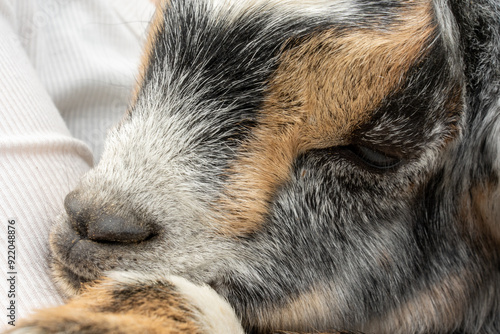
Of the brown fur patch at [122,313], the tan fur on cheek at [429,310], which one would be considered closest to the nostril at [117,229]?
the brown fur patch at [122,313]

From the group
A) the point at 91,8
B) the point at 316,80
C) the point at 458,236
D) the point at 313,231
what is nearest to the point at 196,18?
the point at 316,80

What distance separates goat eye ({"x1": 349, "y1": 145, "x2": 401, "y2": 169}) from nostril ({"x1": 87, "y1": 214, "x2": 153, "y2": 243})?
0.57 meters

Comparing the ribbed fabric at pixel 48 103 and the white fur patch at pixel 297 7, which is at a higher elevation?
the white fur patch at pixel 297 7

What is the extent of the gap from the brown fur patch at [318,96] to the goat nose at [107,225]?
0.70 feet

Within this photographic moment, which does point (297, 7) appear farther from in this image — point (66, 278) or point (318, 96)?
point (66, 278)

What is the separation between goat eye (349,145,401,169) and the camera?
1.26 metres

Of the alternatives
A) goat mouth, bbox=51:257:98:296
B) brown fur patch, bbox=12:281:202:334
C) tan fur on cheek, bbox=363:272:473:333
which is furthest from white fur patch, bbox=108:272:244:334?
tan fur on cheek, bbox=363:272:473:333

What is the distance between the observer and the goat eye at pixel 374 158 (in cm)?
126

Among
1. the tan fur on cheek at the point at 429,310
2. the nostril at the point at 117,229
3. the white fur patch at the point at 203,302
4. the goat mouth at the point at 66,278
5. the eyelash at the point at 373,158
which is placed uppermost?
the eyelash at the point at 373,158

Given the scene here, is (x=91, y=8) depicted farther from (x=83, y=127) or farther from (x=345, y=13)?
(x=345, y=13)

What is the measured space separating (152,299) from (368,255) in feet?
1.97

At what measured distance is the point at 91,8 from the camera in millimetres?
2418

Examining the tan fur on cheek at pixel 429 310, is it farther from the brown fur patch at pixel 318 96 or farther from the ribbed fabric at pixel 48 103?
the ribbed fabric at pixel 48 103

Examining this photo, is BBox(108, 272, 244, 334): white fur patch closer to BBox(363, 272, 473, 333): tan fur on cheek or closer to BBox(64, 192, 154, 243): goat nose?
BBox(64, 192, 154, 243): goat nose
